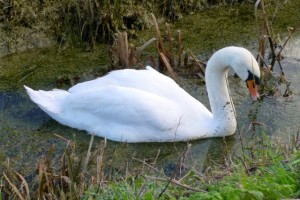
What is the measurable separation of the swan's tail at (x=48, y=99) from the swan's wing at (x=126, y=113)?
199 millimetres

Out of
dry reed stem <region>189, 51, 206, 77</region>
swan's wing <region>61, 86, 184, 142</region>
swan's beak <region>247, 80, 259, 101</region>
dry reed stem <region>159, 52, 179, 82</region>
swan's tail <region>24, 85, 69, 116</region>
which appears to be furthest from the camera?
dry reed stem <region>189, 51, 206, 77</region>

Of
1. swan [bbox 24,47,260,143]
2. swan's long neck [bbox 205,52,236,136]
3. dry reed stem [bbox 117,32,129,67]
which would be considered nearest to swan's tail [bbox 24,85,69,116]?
swan [bbox 24,47,260,143]

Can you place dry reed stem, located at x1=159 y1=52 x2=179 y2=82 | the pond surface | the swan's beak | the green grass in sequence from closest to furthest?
the green grass → the pond surface → the swan's beak → dry reed stem, located at x1=159 y1=52 x2=179 y2=82

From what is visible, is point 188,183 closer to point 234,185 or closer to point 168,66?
point 234,185

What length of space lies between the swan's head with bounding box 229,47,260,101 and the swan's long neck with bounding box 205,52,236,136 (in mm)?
90

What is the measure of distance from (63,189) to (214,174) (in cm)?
91

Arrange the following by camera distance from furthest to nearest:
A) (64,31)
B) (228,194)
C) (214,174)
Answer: (64,31)
(214,174)
(228,194)

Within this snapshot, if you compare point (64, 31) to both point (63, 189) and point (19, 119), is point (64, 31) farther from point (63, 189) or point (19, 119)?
point (63, 189)

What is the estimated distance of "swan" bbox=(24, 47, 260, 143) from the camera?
5562mm

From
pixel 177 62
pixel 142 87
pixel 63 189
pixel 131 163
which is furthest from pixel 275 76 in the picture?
pixel 63 189

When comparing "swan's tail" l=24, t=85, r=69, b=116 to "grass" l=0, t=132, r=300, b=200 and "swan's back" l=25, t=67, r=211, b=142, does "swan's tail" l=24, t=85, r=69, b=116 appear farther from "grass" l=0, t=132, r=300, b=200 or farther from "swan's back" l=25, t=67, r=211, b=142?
"grass" l=0, t=132, r=300, b=200

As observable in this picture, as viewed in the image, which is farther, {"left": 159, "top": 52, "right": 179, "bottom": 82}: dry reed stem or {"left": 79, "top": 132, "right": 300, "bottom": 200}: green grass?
{"left": 159, "top": 52, "right": 179, "bottom": 82}: dry reed stem

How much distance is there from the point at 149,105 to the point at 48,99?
0.99m

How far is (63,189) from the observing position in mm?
4062
